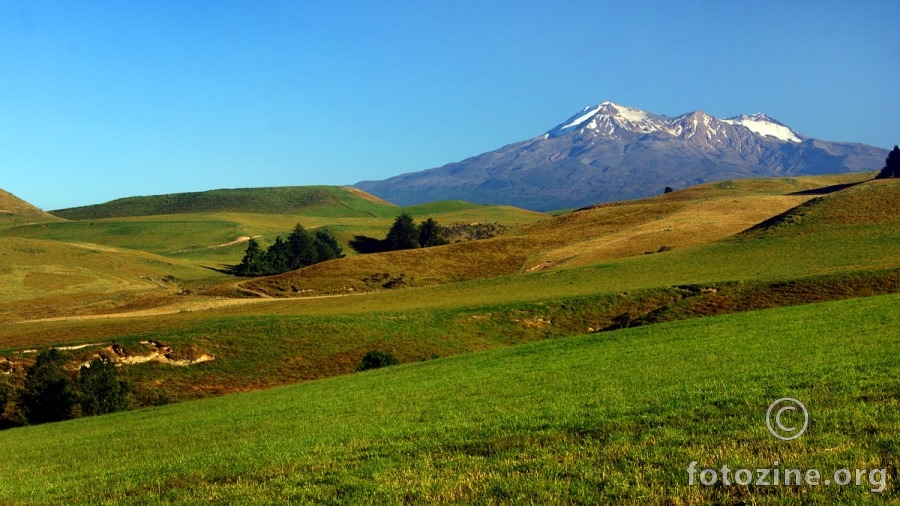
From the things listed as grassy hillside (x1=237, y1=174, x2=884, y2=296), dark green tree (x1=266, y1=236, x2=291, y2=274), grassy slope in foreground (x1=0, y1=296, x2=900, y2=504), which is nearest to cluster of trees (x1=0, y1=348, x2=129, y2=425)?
grassy slope in foreground (x1=0, y1=296, x2=900, y2=504)

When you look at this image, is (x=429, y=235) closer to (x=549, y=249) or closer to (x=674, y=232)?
(x=549, y=249)

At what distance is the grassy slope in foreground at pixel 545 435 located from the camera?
10.7 metres

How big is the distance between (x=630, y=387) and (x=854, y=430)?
7393 millimetres

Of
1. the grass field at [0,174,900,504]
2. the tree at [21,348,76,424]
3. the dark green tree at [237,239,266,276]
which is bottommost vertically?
the tree at [21,348,76,424]

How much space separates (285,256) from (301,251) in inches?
119

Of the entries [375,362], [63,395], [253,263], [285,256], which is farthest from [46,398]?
[285,256]

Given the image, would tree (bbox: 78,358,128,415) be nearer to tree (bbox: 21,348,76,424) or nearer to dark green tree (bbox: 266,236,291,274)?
tree (bbox: 21,348,76,424)

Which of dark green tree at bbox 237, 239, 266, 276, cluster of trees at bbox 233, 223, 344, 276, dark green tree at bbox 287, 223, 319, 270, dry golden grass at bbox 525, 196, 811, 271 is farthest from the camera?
dark green tree at bbox 287, 223, 319, 270

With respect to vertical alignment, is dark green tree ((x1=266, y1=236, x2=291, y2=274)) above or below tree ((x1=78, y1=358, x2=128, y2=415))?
above

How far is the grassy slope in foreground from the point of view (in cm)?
1071

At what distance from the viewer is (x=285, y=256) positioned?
433 feet

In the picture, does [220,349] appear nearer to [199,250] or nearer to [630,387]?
[630,387]

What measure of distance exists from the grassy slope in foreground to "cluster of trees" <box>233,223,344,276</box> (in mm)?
98641

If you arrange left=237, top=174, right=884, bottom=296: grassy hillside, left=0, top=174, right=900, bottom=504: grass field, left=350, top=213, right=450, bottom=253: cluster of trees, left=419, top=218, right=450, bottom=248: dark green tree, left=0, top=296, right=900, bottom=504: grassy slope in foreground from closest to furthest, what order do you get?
left=0, top=296, right=900, bottom=504: grassy slope in foreground
left=0, top=174, right=900, bottom=504: grass field
left=237, top=174, right=884, bottom=296: grassy hillside
left=419, top=218, right=450, bottom=248: dark green tree
left=350, top=213, right=450, bottom=253: cluster of trees
